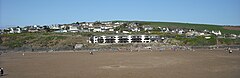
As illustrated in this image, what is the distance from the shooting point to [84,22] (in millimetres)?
143750

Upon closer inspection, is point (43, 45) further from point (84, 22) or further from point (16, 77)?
point (84, 22)

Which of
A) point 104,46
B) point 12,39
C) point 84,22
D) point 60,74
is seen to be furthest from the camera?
point 84,22

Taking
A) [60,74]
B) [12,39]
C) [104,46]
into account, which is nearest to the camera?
[60,74]

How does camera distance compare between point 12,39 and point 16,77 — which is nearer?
point 16,77

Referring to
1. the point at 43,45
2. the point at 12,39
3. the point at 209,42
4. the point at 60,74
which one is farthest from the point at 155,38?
the point at 60,74

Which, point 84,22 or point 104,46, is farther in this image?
point 84,22

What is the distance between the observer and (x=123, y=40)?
75562 mm

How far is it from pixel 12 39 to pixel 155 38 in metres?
34.4

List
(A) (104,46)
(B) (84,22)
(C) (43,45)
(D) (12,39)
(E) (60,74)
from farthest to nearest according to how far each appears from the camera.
A: (B) (84,22) < (D) (12,39) < (C) (43,45) < (A) (104,46) < (E) (60,74)

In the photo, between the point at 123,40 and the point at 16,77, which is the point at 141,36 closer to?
the point at 123,40

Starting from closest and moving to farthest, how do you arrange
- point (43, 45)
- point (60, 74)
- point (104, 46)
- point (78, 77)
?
point (78, 77) → point (60, 74) → point (104, 46) → point (43, 45)

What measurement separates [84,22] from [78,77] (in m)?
122

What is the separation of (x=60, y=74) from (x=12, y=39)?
195 ft

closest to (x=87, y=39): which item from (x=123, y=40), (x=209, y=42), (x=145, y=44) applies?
(x=123, y=40)
